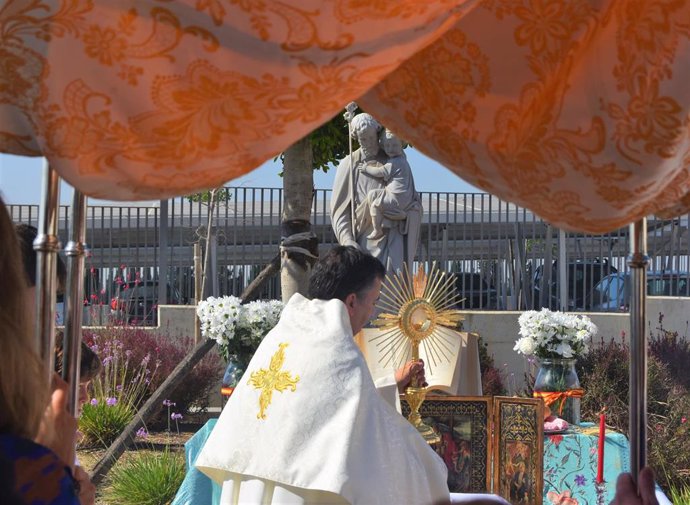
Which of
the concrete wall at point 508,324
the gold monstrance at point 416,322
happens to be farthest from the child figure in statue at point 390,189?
the gold monstrance at point 416,322

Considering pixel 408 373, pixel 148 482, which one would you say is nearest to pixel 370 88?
pixel 408 373

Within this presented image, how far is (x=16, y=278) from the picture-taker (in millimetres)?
1407

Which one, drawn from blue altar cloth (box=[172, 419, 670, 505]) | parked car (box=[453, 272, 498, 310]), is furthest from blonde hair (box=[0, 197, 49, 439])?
parked car (box=[453, 272, 498, 310])

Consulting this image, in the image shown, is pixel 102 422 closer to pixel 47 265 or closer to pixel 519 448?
pixel 519 448

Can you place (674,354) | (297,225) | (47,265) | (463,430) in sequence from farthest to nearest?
1. (674,354)
2. (297,225)
3. (463,430)
4. (47,265)

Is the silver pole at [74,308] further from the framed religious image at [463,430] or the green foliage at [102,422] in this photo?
the green foliage at [102,422]

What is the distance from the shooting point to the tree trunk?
6.64m

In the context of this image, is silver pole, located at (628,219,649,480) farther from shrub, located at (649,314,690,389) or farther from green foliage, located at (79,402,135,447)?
shrub, located at (649,314,690,389)

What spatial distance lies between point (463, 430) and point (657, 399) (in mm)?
5115

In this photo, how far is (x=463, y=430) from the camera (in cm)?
467

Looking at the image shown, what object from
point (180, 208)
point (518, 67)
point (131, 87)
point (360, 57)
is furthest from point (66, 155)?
point (180, 208)

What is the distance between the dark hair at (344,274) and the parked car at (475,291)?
9.86 meters

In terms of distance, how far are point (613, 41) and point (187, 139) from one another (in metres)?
0.84

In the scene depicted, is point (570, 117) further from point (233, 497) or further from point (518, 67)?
point (233, 497)
